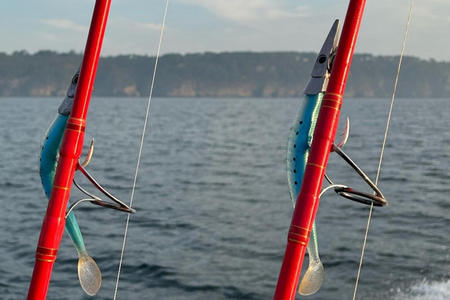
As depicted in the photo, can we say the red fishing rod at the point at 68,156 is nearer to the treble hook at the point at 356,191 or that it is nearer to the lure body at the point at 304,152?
the lure body at the point at 304,152

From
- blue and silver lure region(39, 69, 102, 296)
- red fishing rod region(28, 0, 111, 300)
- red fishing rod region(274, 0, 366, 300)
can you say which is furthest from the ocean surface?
red fishing rod region(274, 0, 366, 300)

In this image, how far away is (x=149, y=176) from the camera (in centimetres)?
5075

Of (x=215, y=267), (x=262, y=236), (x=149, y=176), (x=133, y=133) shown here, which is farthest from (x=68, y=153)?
(x=133, y=133)

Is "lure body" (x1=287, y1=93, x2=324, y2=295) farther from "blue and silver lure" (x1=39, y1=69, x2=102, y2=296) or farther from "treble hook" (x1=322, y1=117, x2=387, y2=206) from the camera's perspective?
"blue and silver lure" (x1=39, y1=69, x2=102, y2=296)

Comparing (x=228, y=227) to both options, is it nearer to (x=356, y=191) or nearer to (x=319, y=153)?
(x=356, y=191)

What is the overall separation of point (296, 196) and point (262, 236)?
2333 cm

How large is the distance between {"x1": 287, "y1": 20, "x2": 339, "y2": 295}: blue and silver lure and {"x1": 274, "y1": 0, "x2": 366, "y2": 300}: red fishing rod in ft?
1.29

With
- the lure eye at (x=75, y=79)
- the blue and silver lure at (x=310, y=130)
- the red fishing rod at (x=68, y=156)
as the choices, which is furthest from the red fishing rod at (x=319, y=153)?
the lure eye at (x=75, y=79)

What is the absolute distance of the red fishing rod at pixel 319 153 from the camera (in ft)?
24.5

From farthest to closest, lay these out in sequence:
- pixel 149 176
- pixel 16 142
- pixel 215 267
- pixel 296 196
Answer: pixel 16 142 → pixel 149 176 → pixel 215 267 → pixel 296 196

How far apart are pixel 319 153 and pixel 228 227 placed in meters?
26.4

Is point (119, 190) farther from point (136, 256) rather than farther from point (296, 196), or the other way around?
point (296, 196)

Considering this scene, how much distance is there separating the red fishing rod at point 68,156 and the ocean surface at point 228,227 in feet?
42.4

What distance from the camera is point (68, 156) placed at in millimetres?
8484
